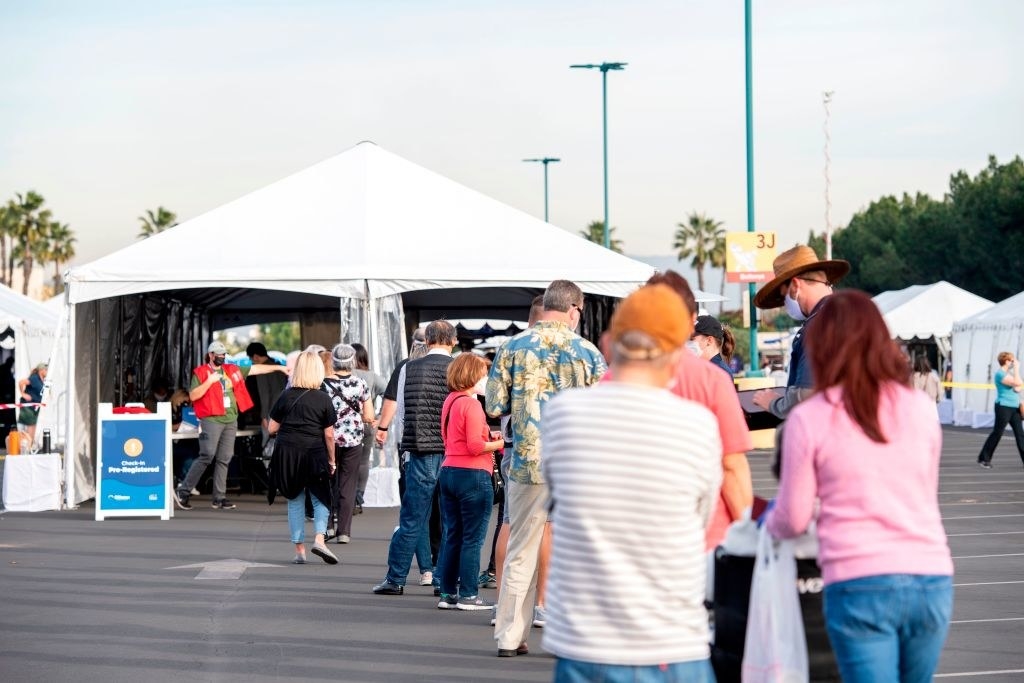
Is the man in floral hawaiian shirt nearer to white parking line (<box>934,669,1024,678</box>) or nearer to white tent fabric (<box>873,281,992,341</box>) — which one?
white parking line (<box>934,669,1024,678</box>)

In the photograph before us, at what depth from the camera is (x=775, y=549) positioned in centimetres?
429

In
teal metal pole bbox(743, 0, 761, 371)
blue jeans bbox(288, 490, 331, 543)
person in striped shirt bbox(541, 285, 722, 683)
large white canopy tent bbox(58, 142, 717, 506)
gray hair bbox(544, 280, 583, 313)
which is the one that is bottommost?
blue jeans bbox(288, 490, 331, 543)

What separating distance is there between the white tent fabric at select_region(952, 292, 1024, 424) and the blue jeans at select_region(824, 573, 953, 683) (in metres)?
30.6

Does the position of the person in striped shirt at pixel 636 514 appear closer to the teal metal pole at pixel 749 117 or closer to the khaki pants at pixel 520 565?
the khaki pants at pixel 520 565

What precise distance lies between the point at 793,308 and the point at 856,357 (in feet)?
8.12

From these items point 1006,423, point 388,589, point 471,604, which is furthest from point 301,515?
point 1006,423

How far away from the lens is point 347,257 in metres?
18.0

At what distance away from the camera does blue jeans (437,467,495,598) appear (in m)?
9.55

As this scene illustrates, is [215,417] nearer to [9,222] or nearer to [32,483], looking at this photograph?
[32,483]

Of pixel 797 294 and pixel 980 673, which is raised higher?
pixel 797 294

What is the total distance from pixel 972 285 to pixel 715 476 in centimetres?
6477

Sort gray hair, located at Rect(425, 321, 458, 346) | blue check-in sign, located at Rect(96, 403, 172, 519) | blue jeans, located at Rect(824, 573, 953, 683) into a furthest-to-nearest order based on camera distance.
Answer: blue check-in sign, located at Rect(96, 403, 172, 519)
gray hair, located at Rect(425, 321, 458, 346)
blue jeans, located at Rect(824, 573, 953, 683)

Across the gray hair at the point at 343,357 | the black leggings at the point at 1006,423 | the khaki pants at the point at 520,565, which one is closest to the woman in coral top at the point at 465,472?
the khaki pants at the point at 520,565

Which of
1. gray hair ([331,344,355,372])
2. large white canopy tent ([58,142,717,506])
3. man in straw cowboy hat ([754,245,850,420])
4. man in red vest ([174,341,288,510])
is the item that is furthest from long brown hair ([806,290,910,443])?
man in red vest ([174,341,288,510])
